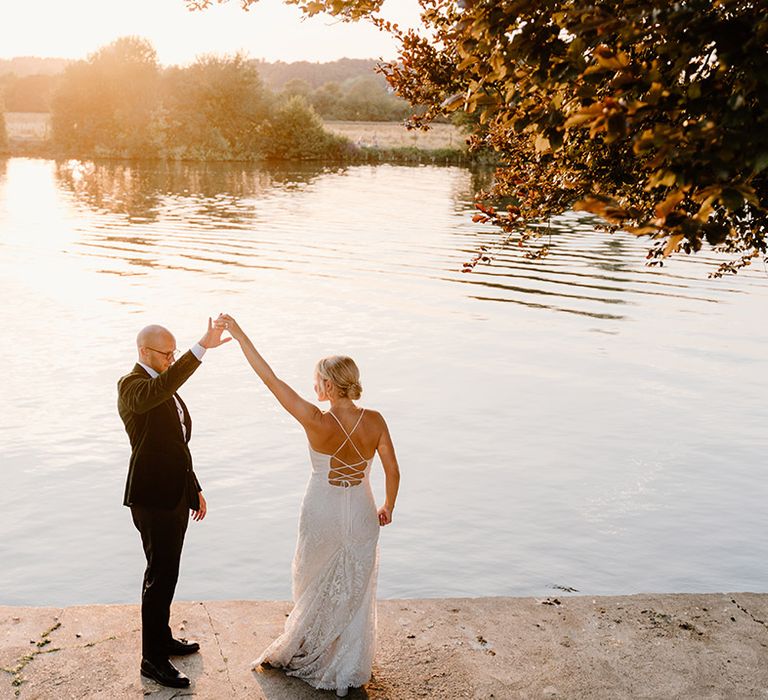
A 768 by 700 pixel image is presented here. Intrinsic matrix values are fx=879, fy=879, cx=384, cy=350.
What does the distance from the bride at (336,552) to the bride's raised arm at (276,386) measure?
0.07ft

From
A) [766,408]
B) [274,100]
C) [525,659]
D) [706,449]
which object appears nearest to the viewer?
[525,659]

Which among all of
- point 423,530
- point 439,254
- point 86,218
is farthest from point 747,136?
point 86,218

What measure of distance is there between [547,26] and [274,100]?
3790 inches

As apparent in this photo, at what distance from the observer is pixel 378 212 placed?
45.6 metres

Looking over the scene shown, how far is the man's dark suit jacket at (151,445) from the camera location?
5.87 metres

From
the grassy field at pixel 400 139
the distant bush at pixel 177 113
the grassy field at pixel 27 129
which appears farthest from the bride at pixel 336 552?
the grassy field at pixel 27 129

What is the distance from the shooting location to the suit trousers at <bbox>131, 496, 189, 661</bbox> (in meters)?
6.03

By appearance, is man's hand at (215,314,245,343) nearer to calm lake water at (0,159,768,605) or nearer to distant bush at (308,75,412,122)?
calm lake water at (0,159,768,605)

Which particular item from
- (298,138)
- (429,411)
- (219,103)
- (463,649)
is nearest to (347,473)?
(463,649)

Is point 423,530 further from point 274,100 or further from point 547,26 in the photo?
point 274,100

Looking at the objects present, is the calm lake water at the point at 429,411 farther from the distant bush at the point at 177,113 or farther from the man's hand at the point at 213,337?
the distant bush at the point at 177,113

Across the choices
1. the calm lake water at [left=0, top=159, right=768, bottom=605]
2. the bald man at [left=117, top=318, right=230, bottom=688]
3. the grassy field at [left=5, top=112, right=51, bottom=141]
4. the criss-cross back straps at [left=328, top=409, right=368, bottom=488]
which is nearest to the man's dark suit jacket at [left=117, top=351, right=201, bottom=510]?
the bald man at [left=117, top=318, right=230, bottom=688]

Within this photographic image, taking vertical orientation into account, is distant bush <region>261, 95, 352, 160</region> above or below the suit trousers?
above

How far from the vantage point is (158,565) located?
6.05m
